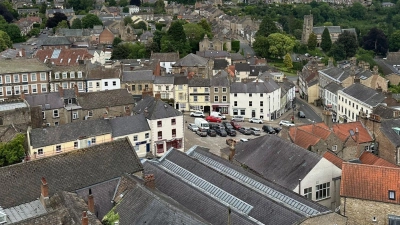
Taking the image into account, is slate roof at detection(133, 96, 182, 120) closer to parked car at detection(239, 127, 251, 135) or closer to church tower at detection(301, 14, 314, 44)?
parked car at detection(239, 127, 251, 135)

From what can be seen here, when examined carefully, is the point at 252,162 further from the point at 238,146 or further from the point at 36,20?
the point at 36,20

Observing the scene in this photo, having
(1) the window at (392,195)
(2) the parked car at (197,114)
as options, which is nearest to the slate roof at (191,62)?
(2) the parked car at (197,114)

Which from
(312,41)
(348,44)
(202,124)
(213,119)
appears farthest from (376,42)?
(202,124)

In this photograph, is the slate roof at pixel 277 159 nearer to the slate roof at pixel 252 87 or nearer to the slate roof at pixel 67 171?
the slate roof at pixel 67 171

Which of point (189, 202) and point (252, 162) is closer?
point (189, 202)

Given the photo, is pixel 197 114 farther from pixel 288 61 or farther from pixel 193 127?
pixel 288 61

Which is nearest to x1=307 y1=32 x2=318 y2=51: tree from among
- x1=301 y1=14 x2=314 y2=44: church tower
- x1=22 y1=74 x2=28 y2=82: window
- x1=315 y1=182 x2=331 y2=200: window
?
x1=301 y1=14 x2=314 y2=44: church tower

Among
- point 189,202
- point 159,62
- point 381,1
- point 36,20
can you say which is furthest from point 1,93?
point 381,1
